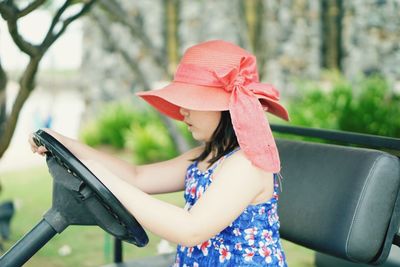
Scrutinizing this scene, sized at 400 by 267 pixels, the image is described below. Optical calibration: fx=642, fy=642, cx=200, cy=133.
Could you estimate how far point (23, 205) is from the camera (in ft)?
20.0

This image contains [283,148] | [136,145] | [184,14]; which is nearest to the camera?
[283,148]

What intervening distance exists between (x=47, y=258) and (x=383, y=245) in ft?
9.79

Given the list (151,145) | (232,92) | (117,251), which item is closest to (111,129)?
(151,145)

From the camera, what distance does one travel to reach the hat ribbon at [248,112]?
1752 mm

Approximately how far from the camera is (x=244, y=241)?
189 cm

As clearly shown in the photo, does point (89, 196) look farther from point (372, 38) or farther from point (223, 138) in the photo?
point (372, 38)

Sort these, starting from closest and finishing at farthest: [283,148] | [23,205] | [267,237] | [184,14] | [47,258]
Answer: [267,237], [283,148], [47,258], [23,205], [184,14]

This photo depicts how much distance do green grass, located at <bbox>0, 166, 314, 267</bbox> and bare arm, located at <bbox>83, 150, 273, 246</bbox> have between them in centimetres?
240

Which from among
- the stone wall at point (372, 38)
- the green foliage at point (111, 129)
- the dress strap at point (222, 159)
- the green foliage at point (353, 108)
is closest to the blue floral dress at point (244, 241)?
the dress strap at point (222, 159)

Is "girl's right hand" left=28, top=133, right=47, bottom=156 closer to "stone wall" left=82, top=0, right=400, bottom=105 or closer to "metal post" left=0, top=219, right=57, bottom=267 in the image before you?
"metal post" left=0, top=219, right=57, bottom=267

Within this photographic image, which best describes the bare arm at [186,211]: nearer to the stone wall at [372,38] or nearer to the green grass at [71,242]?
the green grass at [71,242]

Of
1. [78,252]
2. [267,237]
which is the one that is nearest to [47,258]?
[78,252]

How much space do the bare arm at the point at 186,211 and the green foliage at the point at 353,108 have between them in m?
5.10

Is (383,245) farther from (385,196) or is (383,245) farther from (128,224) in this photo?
(128,224)
